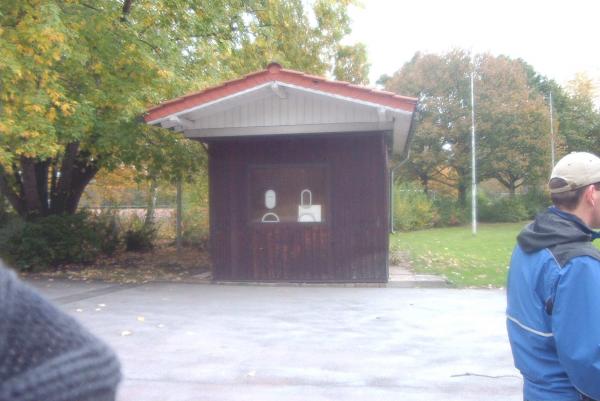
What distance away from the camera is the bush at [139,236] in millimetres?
17766

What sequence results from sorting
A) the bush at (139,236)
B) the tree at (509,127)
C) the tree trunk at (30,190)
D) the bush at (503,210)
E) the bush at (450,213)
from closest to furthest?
the tree trunk at (30,190) < the bush at (139,236) < the bush at (450,213) < the tree at (509,127) < the bush at (503,210)

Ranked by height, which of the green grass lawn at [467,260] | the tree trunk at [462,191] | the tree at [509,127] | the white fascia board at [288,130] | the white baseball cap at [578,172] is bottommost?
the green grass lawn at [467,260]

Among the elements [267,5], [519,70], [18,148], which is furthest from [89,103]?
[519,70]

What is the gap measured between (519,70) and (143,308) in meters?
35.0

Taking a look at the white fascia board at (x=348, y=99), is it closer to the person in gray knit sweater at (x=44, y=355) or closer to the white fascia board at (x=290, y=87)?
the white fascia board at (x=290, y=87)

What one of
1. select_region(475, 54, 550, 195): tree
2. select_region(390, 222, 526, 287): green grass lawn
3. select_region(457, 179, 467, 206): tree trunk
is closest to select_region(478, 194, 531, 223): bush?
select_region(457, 179, 467, 206): tree trunk

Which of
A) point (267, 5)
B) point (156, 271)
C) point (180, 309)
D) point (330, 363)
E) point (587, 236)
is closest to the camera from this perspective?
point (587, 236)

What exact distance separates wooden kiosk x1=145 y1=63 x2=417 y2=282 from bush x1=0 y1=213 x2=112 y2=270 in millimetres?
3891

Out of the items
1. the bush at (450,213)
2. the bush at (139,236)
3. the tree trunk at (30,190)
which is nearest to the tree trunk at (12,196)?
the tree trunk at (30,190)

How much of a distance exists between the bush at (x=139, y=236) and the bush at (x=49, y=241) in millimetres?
2865

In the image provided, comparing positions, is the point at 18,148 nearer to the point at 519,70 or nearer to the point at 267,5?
the point at 267,5

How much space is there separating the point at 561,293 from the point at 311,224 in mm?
9802

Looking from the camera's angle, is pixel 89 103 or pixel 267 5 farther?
pixel 267 5

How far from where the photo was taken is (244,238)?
12.2 m
